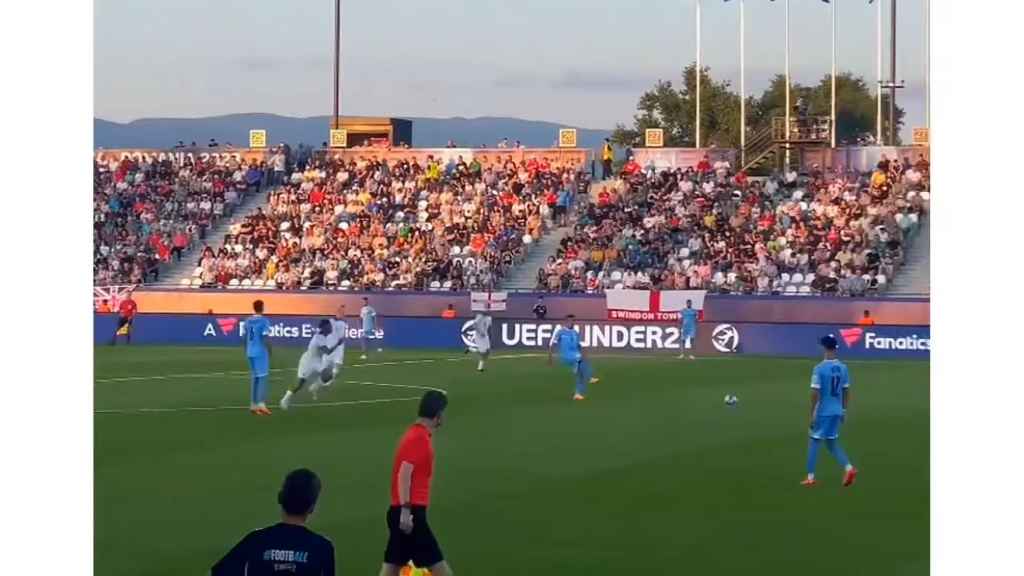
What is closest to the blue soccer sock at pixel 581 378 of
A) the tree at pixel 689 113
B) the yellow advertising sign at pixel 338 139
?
the yellow advertising sign at pixel 338 139

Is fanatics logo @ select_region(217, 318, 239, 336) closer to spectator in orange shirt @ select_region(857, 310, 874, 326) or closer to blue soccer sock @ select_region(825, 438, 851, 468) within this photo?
spectator in orange shirt @ select_region(857, 310, 874, 326)

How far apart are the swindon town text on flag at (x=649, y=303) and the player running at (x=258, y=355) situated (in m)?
20.1

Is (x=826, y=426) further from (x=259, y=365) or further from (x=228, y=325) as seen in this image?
(x=228, y=325)

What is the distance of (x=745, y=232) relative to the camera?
171ft

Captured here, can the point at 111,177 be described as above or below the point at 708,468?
above

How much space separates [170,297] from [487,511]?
3474 centimetres

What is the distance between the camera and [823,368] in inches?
798

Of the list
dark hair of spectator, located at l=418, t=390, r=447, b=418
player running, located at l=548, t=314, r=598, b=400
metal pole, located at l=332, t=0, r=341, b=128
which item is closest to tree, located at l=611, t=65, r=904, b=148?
metal pole, located at l=332, t=0, r=341, b=128

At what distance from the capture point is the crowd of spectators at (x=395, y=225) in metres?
52.7

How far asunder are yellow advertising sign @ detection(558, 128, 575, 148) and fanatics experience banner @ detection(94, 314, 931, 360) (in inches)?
576

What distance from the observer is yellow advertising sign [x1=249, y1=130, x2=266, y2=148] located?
63.9 meters

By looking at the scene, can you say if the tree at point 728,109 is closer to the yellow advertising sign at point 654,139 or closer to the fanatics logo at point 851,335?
the yellow advertising sign at point 654,139

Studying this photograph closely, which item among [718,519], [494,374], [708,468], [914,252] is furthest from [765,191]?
[718,519]

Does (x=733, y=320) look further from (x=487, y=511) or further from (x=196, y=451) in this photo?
(x=487, y=511)
